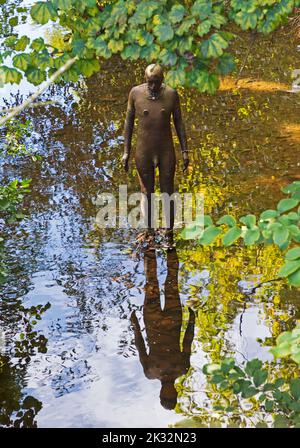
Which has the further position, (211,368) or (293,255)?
(211,368)

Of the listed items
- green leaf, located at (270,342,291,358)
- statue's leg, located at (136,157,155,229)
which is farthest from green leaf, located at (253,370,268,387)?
statue's leg, located at (136,157,155,229)

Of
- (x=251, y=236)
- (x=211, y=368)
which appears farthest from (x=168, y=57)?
(x=211, y=368)

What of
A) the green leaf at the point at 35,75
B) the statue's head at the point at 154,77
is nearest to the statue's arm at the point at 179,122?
the statue's head at the point at 154,77

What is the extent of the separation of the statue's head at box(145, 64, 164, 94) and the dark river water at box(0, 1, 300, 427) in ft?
5.86

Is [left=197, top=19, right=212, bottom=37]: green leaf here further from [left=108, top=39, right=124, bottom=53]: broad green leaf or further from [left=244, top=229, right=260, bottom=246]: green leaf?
[left=244, top=229, right=260, bottom=246]: green leaf

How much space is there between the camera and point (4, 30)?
19.0 metres

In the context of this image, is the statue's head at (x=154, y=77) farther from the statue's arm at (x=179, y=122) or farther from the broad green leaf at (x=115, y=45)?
the broad green leaf at (x=115, y=45)

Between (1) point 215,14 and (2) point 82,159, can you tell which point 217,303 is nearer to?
(1) point 215,14

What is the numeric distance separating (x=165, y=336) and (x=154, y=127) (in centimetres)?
228

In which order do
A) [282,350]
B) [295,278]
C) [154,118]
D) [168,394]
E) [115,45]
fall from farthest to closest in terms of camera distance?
[154,118], [168,394], [115,45], [295,278], [282,350]

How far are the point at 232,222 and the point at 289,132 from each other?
877 cm

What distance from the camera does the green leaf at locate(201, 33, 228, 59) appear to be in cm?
435

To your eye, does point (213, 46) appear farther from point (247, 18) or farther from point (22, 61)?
point (22, 61)

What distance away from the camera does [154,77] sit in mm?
8133
